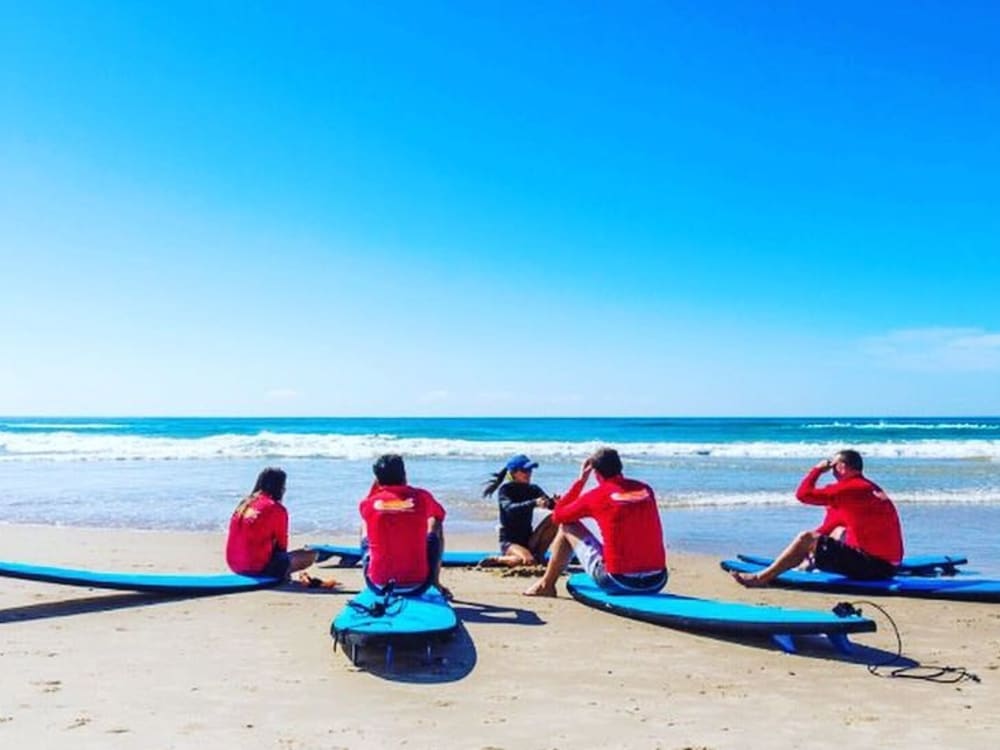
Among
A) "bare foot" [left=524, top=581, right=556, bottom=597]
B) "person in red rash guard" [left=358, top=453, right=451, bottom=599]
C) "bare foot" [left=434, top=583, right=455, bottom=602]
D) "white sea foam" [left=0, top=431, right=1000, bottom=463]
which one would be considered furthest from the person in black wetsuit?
"white sea foam" [left=0, top=431, right=1000, bottom=463]

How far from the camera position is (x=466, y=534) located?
12156mm

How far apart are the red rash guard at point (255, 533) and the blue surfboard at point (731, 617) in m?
2.90

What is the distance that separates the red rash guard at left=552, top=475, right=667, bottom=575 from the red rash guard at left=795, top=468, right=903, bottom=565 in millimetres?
1808

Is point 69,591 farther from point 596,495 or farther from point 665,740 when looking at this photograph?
point 665,740

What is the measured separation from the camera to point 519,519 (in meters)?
9.44

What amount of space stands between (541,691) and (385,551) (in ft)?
6.71

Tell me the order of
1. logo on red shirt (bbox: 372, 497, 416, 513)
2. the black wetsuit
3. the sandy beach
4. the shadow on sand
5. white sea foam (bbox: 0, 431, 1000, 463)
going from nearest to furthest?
the sandy beach, the shadow on sand, logo on red shirt (bbox: 372, 497, 416, 513), the black wetsuit, white sea foam (bbox: 0, 431, 1000, 463)

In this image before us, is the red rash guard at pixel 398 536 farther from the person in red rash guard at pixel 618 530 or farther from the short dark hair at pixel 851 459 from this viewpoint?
the short dark hair at pixel 851 459

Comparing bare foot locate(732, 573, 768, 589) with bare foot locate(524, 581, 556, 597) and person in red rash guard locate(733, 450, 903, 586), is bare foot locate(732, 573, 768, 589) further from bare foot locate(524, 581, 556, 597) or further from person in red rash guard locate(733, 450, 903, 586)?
bare foot locate(524, 581, 556, 597)

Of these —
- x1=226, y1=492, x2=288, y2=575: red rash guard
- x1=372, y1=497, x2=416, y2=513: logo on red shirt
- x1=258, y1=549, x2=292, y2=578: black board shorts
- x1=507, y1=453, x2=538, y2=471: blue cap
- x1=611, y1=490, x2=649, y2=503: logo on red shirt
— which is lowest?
x1=258, y1=549, x2=292, y2=578: black board shorts

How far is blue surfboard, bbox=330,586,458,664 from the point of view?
5.36m

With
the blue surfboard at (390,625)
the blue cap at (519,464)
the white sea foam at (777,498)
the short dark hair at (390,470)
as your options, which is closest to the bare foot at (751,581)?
the blue cap at (519,464)

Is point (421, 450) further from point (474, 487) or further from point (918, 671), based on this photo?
point (918, 671)

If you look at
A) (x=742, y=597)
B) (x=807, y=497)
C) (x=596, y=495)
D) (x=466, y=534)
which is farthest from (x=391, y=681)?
(x=466, y=534)
